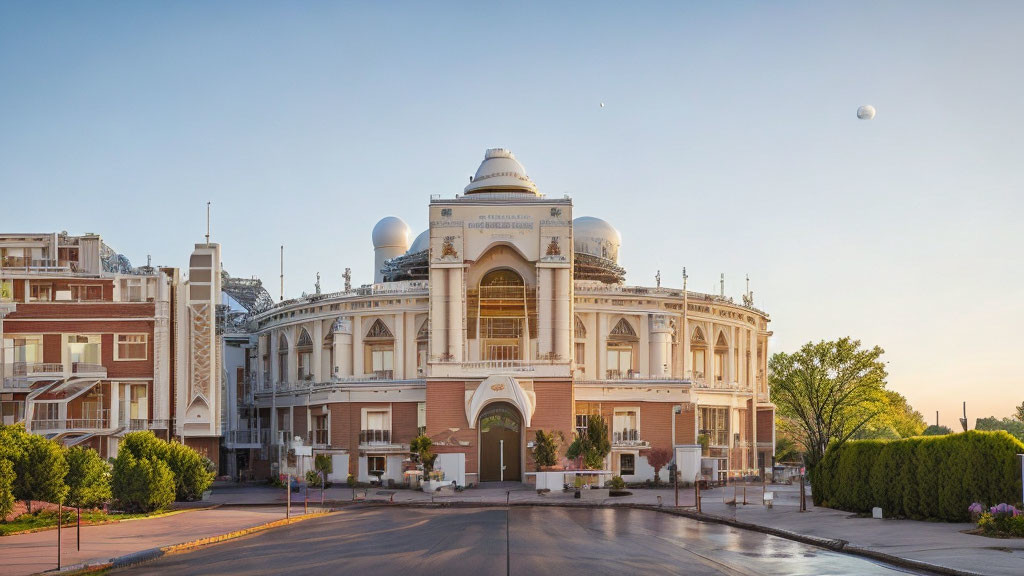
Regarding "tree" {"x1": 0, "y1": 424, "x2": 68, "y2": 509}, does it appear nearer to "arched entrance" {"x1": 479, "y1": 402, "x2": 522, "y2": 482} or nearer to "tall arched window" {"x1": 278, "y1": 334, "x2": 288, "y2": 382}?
"arched entrance" {"x1": 479, "y1": 402, "x2": 522, "y2": 482}

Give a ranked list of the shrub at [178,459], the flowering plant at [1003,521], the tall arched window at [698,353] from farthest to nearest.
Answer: the tall arched window at [698,353] → the shrub at [178,459] → the flowering plant at [1003,521]

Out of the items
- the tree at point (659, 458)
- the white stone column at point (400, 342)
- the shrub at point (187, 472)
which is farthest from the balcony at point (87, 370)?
the tree at point (659, 458)

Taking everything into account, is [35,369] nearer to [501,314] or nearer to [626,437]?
[501,314]

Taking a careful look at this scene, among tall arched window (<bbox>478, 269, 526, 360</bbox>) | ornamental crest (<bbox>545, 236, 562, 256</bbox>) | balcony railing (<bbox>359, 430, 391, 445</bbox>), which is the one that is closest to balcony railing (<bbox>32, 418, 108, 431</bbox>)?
balcony railing (<bbox>359, 430, 391, 445</bbox>)

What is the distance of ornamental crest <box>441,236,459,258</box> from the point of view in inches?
2990

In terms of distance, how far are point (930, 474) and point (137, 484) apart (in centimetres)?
3182

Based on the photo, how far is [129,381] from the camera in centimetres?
6594

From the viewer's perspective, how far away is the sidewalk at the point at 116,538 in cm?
3002

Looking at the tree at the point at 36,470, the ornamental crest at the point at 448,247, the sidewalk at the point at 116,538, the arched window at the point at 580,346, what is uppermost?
the ornamental crest at the point at 448,247

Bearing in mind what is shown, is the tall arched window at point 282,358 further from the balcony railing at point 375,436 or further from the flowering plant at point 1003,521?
the flowering plant at point 1003,521

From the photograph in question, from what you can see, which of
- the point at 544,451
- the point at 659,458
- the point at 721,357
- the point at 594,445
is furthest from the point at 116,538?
the point at 721,357

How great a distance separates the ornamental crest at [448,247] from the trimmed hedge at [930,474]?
34.7 m

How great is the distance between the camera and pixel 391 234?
97.3 metres

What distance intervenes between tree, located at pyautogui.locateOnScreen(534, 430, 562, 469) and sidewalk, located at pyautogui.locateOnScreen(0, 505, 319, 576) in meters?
20.0
